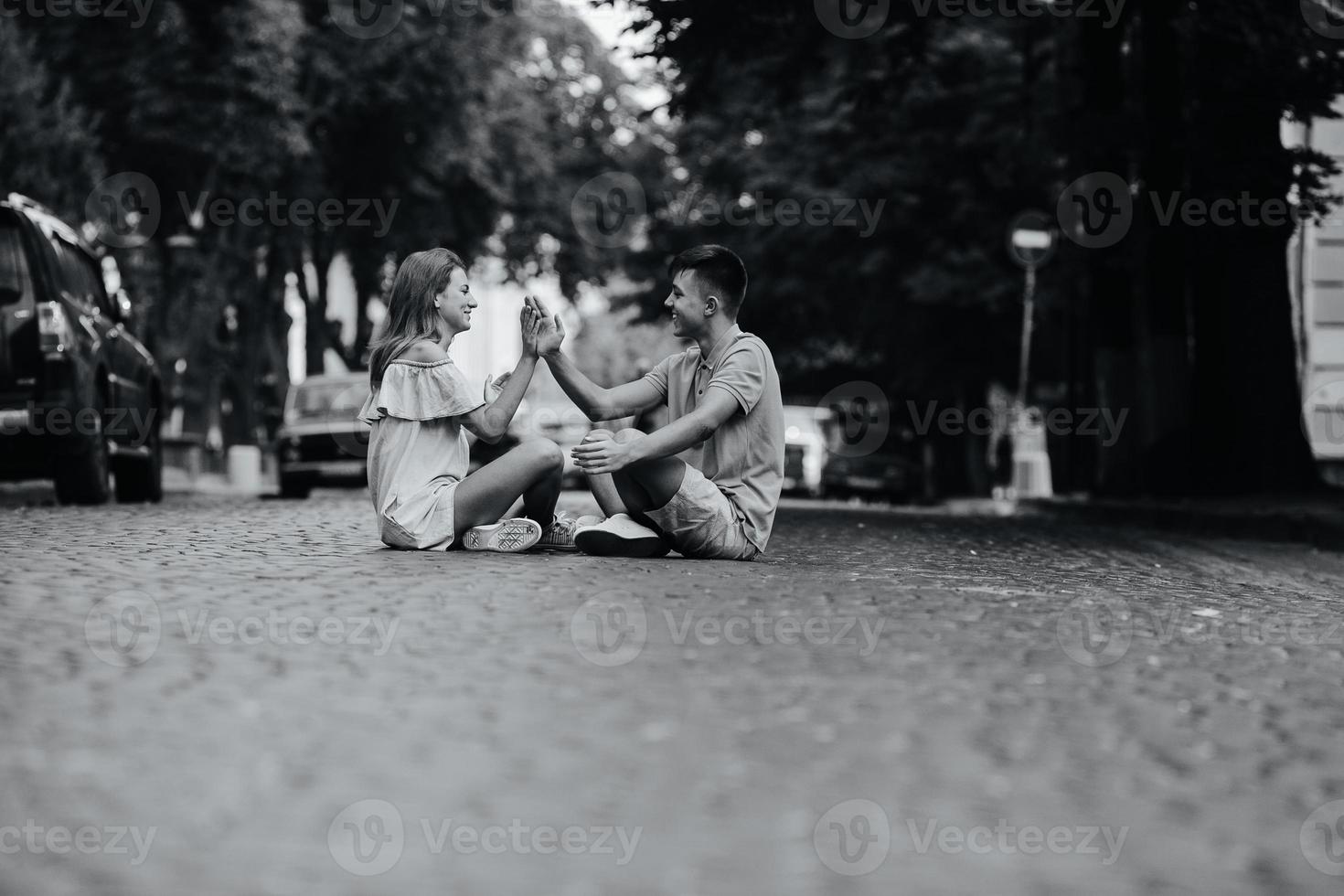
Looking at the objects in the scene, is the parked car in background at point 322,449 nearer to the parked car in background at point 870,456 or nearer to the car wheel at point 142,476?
the car wheel at point 142,476

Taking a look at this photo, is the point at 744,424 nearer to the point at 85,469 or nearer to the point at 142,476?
the point at 85,469

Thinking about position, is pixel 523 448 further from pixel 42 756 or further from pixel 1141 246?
pixel 1141 246

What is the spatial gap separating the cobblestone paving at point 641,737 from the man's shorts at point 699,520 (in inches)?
25.1

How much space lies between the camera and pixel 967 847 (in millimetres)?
3680

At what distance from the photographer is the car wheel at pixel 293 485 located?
24.7 meters

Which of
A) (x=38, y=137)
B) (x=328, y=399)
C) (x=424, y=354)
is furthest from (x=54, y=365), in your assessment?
(x=38, y=137)

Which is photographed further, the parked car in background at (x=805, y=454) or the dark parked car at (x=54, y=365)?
the parked car in background at (x=805, y=454)

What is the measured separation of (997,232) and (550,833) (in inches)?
1133

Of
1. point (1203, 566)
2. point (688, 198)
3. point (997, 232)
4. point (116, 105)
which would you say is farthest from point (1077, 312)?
point (1203, 566)

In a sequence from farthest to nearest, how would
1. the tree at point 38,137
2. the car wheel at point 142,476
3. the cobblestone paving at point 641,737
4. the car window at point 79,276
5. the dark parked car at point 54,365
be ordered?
the tree at point 38,137, the car wheel at point 142,476, the car window at point 79,276, the dark parked car at point 54,365, the cobblestone paving at point 641,737

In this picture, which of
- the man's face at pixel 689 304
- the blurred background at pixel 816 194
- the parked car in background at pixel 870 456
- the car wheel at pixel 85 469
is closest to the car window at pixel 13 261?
the car wheel at pixel 85 469

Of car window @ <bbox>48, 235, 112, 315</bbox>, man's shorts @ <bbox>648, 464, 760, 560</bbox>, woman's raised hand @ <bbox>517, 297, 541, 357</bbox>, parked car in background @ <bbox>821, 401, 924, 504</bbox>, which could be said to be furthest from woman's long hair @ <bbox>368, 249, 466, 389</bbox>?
parked car in background @ <bbox>821, 401, 924, 504</bbox>

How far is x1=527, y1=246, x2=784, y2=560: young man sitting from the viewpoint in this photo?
8.10m

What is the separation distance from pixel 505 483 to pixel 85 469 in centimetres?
710
